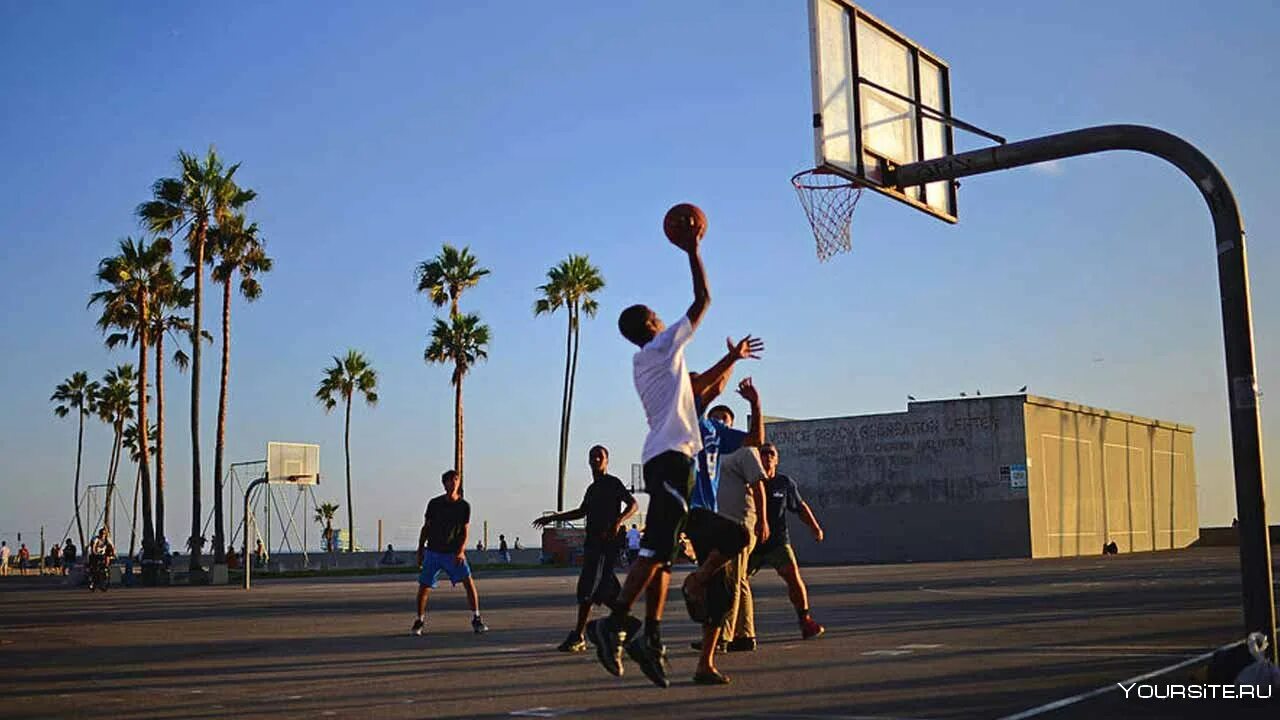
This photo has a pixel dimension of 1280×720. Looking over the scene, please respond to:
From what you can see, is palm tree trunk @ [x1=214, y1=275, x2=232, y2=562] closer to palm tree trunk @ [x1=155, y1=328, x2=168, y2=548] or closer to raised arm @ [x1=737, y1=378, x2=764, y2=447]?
palm tree trunk @ [x1=155, y1=328, x2=168, y2=548]

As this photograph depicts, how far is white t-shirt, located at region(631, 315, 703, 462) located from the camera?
7.21 m

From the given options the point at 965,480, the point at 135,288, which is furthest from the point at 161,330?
the point at 965,480

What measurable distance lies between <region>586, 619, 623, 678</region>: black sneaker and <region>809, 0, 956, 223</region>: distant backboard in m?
6.37

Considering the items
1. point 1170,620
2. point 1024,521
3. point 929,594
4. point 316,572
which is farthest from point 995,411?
point 1170,620

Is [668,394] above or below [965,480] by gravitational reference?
above

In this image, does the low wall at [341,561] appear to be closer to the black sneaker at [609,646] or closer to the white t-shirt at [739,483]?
the white t-shirt at [739,483]

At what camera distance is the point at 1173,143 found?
9.26 meters

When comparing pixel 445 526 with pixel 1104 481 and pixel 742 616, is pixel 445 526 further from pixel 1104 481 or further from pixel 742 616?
pixel 1104 481

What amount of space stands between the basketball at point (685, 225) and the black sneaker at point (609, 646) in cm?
220

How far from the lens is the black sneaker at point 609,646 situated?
7215 millimetres

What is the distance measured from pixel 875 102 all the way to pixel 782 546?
4.55 meters

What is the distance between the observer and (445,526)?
51.8 feet

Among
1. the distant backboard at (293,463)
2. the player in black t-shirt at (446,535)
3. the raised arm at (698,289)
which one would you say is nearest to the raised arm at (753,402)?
the raised arm at (698,289)

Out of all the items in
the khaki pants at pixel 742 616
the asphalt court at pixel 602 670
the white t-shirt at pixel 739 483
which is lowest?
the asphalt court at pixel 602 670
